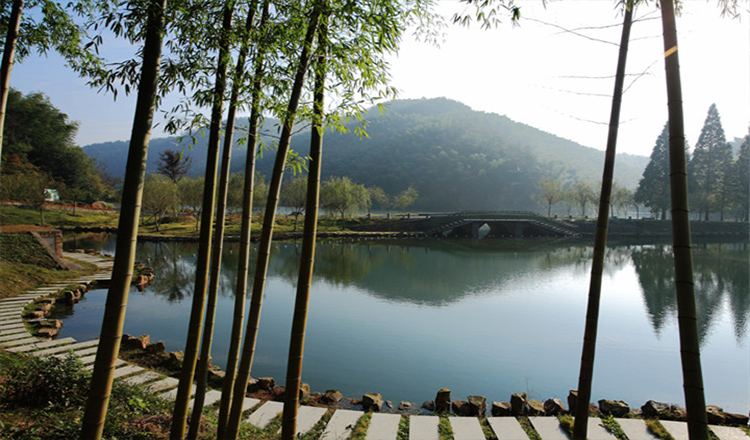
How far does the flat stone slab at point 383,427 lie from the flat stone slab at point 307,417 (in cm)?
58

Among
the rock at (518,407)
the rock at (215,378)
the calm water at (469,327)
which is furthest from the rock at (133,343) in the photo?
the rock at (518,407)

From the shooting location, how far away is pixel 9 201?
33.1m

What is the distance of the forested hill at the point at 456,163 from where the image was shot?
85.1m

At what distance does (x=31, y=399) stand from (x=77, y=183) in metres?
49.8

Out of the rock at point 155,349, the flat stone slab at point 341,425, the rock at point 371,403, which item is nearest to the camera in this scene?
the flat stone slab at point 341,425

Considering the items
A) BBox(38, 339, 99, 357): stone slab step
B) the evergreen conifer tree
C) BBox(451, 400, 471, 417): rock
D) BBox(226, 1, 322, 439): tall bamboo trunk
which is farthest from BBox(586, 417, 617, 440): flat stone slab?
the evergreen conifer tree

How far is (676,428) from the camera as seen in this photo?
4438 mm

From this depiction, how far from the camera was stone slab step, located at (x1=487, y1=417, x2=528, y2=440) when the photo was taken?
427 centimetres

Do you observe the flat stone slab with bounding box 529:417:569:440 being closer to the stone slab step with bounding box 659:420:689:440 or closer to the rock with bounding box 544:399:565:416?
the rock with bounding box 544:399:565:416

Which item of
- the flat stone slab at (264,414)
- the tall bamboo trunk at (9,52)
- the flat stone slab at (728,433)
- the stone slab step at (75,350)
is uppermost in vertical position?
the tall bamboo trunk at (9,52)

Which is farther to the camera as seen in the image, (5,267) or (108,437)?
(5,267)

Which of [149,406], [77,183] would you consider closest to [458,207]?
[77,183]

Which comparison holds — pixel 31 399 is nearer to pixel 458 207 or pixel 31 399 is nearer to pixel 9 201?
pixel 9 201

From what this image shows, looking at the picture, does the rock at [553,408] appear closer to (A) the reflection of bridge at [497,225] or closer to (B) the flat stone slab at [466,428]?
(B) the flat stone slab at [466,428]
